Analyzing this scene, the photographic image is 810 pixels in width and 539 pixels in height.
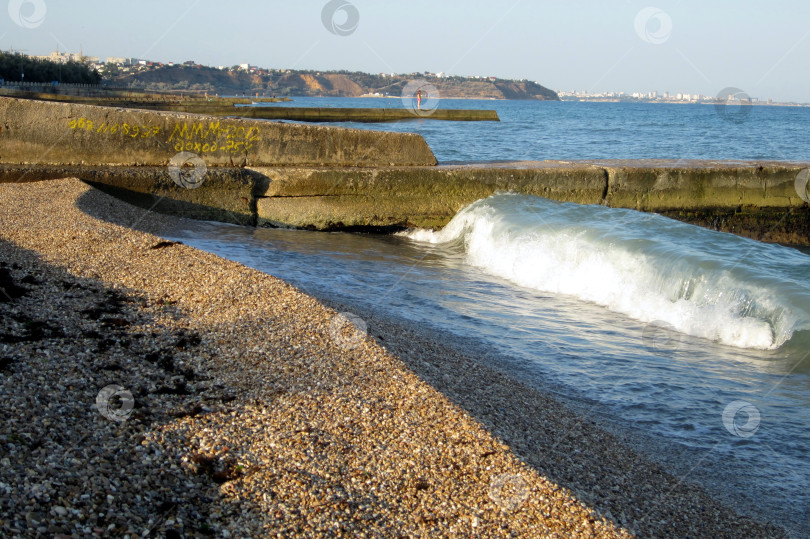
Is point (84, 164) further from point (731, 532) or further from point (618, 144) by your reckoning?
point (618, 144)

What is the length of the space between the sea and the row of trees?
6016 cm

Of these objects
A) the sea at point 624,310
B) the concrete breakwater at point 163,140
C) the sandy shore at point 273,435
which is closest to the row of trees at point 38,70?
the concrete breakwater at point 163,140

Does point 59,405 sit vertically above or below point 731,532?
above

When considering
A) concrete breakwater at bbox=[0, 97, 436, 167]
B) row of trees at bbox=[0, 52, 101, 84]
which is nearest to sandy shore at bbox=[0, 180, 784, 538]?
concrete breakwater at bbox=[0, 97, 436, 167]

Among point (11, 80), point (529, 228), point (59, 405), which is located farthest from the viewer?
point (11, 80)

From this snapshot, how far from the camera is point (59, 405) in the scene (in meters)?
3.37

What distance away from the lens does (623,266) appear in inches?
331

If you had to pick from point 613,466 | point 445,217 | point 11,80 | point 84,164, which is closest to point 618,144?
point 445,217

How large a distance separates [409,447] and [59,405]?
1.74 m

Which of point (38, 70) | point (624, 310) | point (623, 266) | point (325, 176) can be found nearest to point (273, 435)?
point (624, 310)

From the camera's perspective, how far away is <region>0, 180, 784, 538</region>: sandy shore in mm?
2783

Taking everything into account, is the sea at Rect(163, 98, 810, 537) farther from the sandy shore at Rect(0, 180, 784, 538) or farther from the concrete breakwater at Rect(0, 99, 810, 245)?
the sandy shore at Rect(0, 180, 784, 538)

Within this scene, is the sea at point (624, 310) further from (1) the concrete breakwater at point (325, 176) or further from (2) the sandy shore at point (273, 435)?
(2) the sandy shore at point (273, 435)

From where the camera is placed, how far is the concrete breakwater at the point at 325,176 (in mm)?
10094
